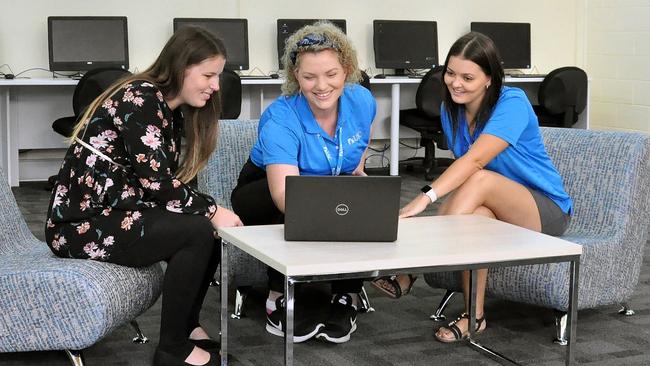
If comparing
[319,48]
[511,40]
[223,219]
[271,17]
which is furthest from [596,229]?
[511,40]

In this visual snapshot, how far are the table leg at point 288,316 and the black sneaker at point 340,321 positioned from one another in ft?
2.64

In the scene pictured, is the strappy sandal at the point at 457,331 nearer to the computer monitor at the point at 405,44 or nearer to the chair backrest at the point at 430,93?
the chair backrest at the point at 430,93

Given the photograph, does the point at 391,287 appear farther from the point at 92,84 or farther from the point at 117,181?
the point at 92,84

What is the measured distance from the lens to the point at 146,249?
2441 mm

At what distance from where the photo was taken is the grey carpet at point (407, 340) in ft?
8.64

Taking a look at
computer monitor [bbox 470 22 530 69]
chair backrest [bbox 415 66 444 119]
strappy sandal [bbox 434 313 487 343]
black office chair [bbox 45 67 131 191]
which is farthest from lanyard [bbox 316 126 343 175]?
computer monitor [bbox 470 22 530 69]

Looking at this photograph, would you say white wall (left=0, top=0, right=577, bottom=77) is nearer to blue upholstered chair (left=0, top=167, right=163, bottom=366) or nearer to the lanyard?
the lanyard

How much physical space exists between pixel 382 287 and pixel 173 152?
0.72 metres

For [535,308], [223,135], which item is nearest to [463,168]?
[535,308]

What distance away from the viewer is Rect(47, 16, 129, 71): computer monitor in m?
6.03

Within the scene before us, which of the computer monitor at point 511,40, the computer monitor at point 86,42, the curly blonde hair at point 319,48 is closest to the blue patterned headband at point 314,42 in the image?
the curly blonde hair at point 319,48

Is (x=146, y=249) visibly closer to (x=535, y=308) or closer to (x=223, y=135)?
(x=223, y=135)

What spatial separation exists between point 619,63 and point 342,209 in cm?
551

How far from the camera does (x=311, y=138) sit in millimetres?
2752
